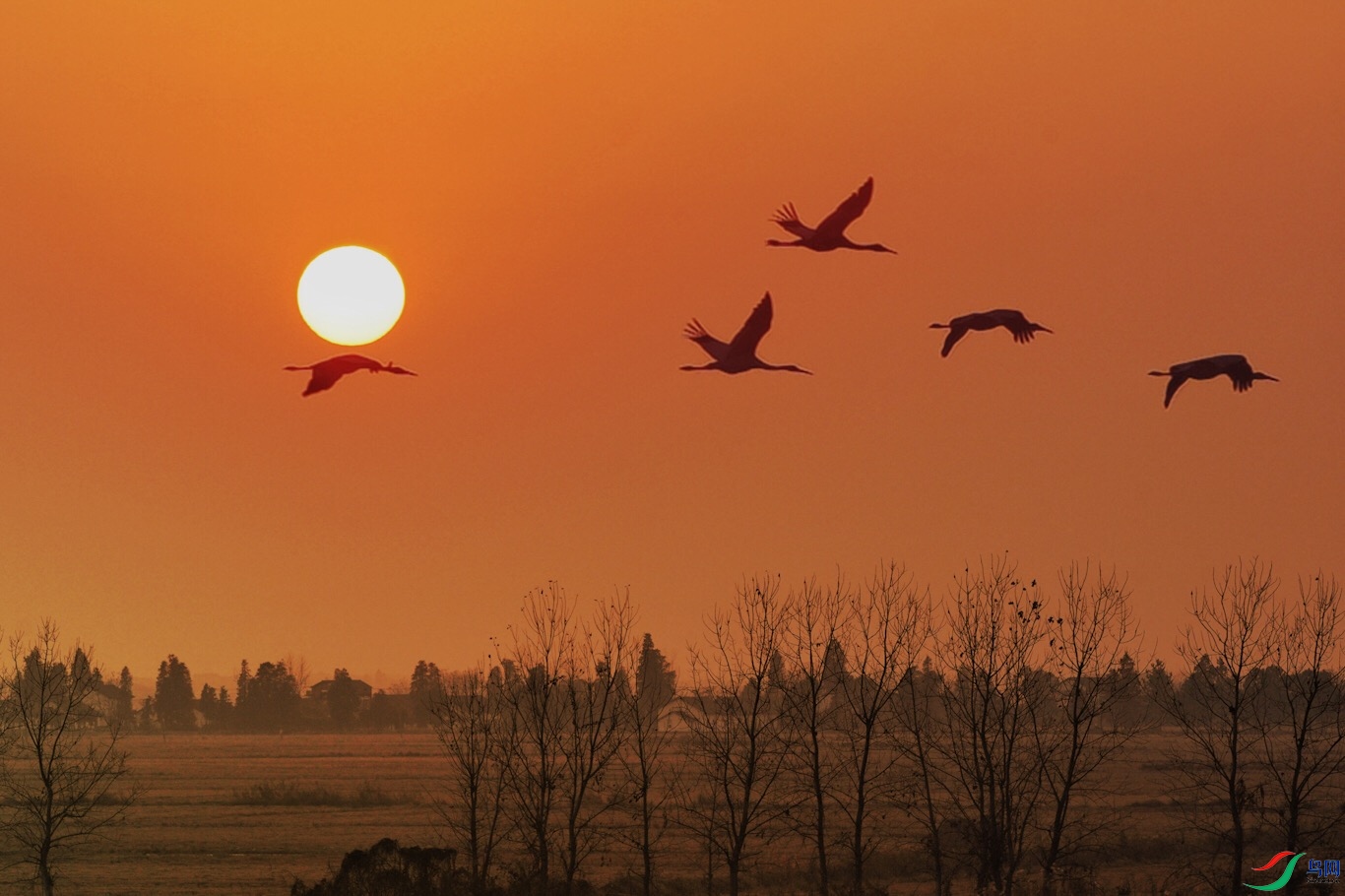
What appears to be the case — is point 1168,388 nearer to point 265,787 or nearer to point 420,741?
point 265,787

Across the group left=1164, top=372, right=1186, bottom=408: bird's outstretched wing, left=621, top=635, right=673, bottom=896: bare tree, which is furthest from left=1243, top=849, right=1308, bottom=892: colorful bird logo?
left=1164, top=372, right=1186, bottom=408: bird's outstretched wing

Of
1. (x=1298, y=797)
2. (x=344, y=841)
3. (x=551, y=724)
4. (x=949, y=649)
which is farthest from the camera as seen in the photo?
(x=344, y=841)

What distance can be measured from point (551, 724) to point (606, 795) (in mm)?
52975

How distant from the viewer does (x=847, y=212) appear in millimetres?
12547

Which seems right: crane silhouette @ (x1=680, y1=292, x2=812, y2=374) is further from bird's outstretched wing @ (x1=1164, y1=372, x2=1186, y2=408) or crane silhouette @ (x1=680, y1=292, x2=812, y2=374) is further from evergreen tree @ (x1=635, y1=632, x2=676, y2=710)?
evergreen tree @ (x1=635, y1=632, x2=676, y2=710)

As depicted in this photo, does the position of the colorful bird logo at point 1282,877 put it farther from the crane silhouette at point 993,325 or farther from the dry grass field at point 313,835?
the crane silhouette at point 993,325

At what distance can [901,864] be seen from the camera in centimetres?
5516

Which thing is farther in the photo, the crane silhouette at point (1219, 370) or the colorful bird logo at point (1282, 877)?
the colorful bird logo at point (1282, 877)

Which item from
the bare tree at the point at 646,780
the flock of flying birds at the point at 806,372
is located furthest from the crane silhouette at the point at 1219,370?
the bare tree at the point at 646,780

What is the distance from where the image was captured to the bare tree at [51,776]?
4419 centimetres

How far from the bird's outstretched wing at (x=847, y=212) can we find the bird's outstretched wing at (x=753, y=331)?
83 centimetres

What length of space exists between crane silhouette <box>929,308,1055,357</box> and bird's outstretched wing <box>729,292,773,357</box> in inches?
67.5

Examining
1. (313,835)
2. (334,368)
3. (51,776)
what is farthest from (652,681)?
(334,368)

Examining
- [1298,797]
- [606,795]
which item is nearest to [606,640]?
[1298,797]
